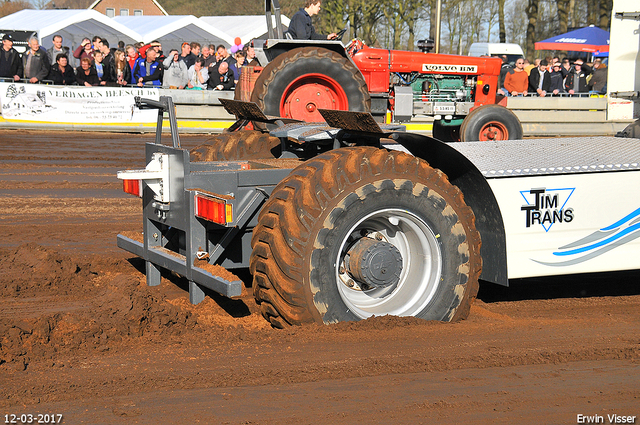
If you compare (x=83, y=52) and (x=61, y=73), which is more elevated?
(x=83, y=52)

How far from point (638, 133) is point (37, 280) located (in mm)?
4795

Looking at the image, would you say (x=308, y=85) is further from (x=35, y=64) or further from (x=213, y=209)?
(x=35, y=64)

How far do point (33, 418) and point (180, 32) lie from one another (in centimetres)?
2857

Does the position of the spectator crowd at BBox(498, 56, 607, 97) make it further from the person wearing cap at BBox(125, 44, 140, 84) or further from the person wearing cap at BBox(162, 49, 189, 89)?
the person wearing cap at BBox(125, 44, 140, 84)

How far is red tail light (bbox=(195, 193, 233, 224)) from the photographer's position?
393 cm

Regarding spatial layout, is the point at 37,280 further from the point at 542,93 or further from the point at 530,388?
the point at 542,93

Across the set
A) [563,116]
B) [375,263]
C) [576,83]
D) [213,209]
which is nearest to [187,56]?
[563,116]

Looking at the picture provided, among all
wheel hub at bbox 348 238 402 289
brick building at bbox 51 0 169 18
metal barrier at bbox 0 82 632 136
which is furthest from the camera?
brick building at bbox 51 0 169 18

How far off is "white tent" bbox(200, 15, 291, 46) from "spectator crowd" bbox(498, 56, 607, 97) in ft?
41.4

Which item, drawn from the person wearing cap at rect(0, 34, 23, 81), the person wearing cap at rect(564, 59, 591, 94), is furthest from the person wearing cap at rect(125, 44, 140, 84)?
the person wearing cap at rect(564, 59, 591, 94)

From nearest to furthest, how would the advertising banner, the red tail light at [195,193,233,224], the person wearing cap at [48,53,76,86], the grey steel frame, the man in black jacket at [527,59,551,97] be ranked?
the red tail light at [195,193,233,224]
the grey steel frame
the advertising banner
the person wearing cap at [48,53,76,86]
the man in black jacket at [527,59,551,97]

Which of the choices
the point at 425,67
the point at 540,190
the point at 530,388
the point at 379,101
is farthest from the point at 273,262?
the point at 425,67

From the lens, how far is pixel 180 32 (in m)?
29.9

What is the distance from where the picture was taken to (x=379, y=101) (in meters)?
11.6
